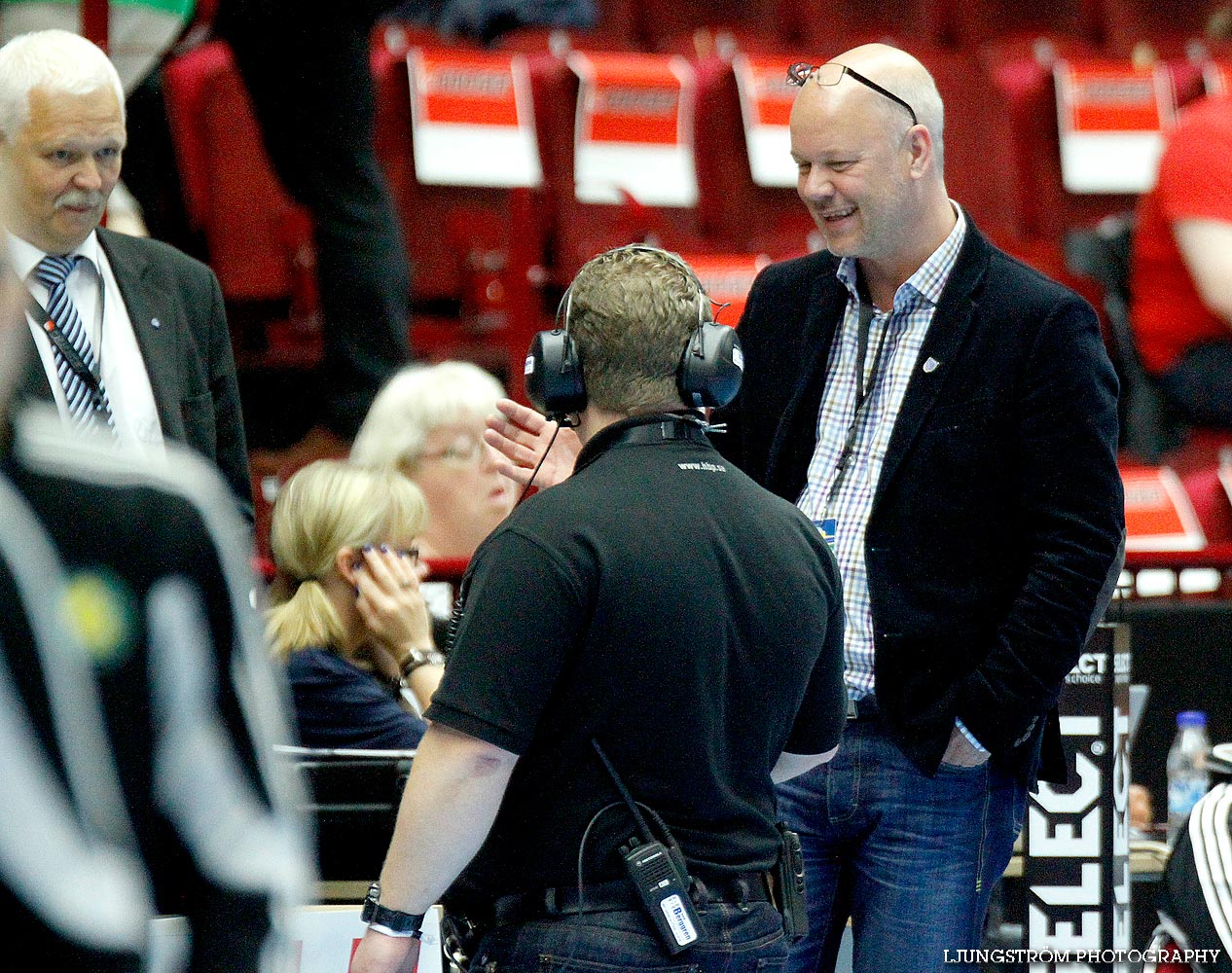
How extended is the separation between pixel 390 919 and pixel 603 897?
0.81 feet

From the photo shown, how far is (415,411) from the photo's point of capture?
4.01 m

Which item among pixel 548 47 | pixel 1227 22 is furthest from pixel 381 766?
pixel 1227 22

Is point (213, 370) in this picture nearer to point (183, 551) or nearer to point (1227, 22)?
point (183, 551)

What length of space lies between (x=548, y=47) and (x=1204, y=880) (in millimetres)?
4181

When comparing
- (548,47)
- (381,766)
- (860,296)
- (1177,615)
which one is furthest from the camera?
(548,47)

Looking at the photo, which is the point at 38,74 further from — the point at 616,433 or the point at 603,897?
the point at 603,897

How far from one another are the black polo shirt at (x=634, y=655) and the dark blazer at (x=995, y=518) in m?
0.45

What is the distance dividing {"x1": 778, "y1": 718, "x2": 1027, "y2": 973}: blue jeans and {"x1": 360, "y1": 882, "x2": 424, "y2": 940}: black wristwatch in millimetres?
718

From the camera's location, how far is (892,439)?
8.22 feet

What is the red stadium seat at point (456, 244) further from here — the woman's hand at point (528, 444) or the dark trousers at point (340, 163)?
the woman's hand at point (528, 444)

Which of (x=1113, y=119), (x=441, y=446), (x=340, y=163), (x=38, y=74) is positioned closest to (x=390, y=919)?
(x=38, y=74)

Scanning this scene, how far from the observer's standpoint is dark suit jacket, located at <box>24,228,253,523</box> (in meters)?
2.80

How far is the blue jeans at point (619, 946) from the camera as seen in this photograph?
75.7 inches

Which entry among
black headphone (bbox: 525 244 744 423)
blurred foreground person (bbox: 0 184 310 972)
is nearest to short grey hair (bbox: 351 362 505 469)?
black headphone (bbox: 525 244 744 423)
